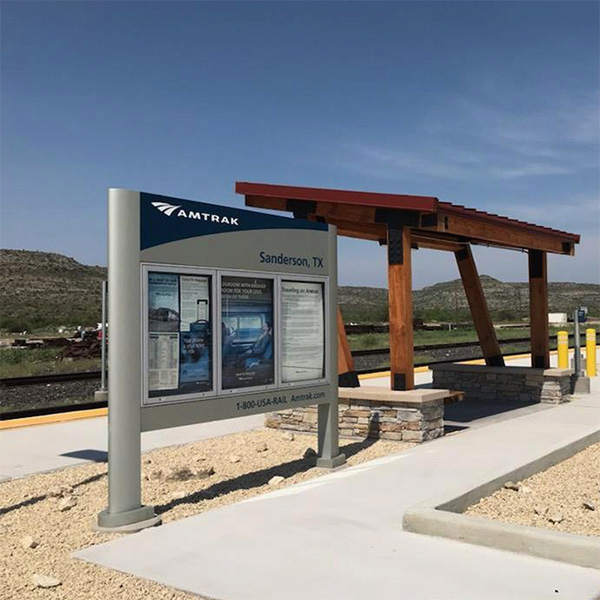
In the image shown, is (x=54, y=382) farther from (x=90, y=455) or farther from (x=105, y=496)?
(x=105, y=496)

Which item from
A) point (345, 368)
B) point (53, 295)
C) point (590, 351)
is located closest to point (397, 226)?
point (345, 368)

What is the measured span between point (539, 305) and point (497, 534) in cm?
954

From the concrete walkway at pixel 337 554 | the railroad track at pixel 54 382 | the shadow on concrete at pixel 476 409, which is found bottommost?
the concrete walkway at pixel 337 554

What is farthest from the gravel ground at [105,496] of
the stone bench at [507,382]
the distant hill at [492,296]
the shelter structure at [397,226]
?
the distant hill at [492,296]

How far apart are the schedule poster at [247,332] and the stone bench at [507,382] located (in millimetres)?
7420

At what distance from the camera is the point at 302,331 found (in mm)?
8016

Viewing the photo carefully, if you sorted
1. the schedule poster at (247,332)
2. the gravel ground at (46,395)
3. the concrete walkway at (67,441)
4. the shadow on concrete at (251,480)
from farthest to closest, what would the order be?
1. the gravel ground at (46,395)
2. the concrete walkway at (67,441)
3. the schedule poster at (247,332)
4. the shadow on concrete at (251,480)

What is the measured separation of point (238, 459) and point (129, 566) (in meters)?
3.86

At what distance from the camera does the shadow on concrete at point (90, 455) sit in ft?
28.8

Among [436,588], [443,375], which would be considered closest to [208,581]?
[436,588]

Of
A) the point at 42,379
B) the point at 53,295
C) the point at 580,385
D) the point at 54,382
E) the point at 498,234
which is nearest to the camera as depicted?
the point at 498,234

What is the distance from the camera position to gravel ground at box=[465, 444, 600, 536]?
5.87m

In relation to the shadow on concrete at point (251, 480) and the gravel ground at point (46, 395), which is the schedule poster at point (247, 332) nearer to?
the shadow on concrete at point (251, 480)

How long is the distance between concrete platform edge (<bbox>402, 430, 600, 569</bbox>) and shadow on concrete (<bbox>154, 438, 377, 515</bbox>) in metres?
2.24
